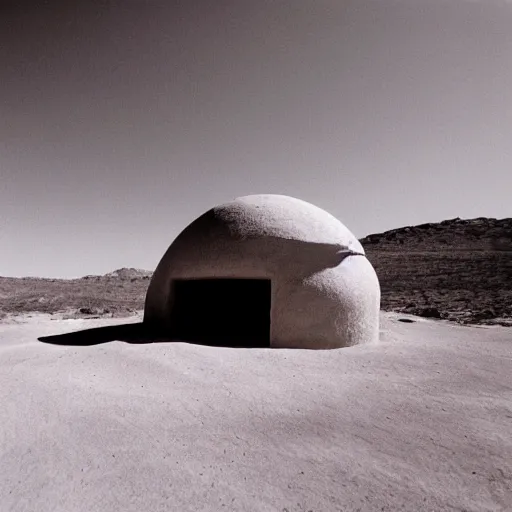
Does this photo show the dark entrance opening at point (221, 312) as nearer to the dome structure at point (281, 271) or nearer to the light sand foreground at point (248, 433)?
the dome structure at point (281, 271)

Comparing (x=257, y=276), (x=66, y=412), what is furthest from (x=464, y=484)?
(x=257, y=276)

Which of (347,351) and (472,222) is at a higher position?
(472,222)

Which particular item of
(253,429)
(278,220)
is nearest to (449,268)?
(278,220)

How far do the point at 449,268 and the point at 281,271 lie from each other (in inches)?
984

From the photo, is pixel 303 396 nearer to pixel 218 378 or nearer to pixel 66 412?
pixel 218 378

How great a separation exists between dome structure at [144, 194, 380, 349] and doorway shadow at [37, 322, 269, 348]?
0.35 ft

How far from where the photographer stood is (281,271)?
5473 millimetres

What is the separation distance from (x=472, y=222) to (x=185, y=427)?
4366 cm

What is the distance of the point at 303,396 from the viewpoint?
3543mm

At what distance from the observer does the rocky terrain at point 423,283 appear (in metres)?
13.6

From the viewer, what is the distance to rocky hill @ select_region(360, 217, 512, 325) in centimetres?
1445

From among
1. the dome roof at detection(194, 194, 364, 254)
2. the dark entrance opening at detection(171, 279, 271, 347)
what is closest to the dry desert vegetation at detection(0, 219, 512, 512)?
the dark entrance opening at detection(171, 279, 271, 347)

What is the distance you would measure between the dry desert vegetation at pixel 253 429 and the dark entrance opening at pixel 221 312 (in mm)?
1309

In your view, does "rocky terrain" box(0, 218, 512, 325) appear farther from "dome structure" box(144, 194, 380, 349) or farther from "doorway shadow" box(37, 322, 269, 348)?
"dome structure" box(144, 194, 380, 349)
